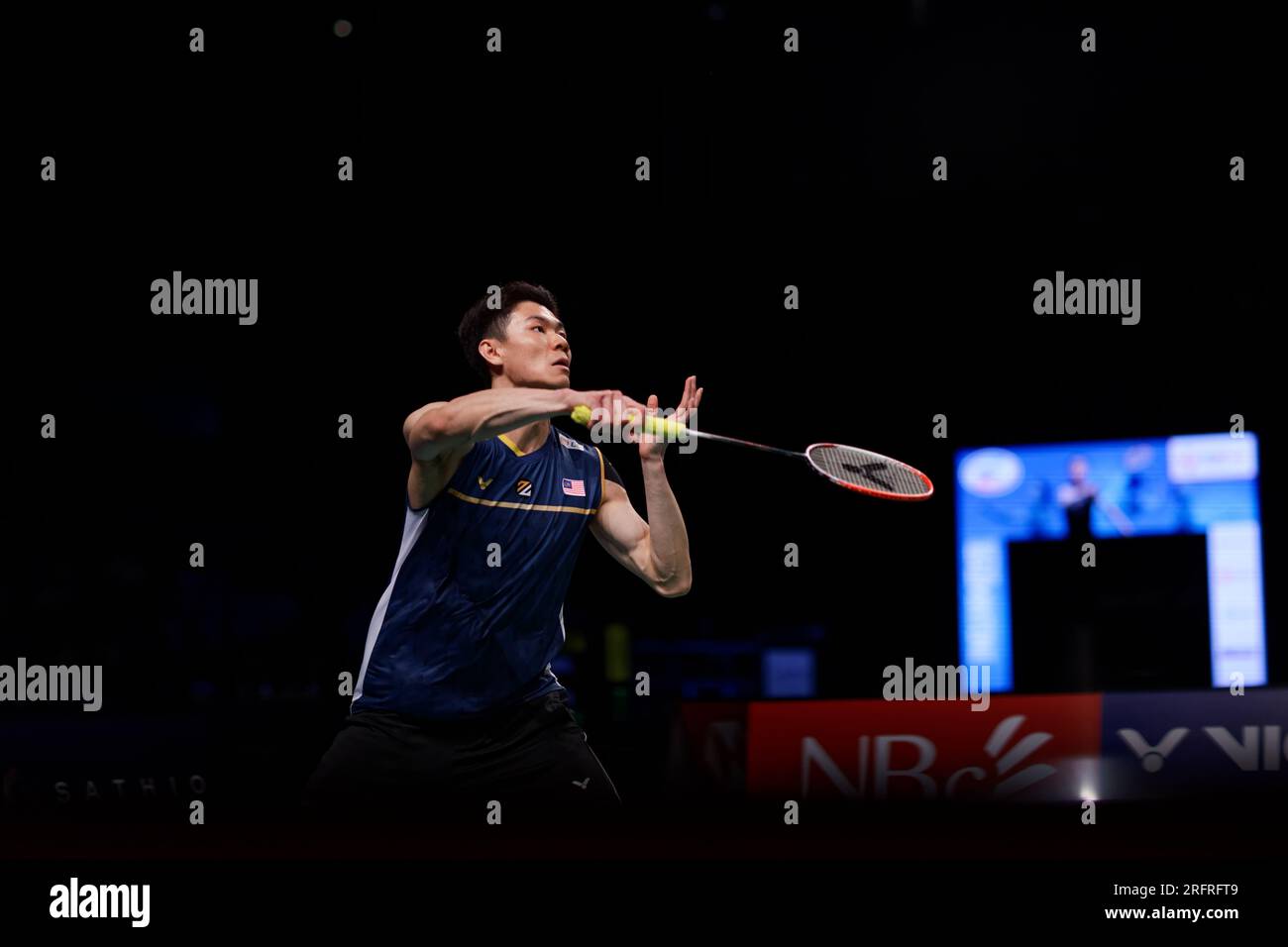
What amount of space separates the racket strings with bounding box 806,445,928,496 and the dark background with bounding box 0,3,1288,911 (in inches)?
72.4

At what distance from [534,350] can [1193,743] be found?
9.59 feet

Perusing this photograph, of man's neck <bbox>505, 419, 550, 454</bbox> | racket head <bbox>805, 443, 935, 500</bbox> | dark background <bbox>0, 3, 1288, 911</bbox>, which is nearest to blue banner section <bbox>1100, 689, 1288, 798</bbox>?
dark background <bbox>0, 3, 1288, 911</bbox>

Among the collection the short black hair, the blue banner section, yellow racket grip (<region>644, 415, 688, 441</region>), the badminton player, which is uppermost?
the short black hair

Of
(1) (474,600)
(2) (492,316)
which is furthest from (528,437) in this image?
(1) (474,600)

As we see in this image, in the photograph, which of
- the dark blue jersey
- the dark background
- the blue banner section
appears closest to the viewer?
the dark blue jersey

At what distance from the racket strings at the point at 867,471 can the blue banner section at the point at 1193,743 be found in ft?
5.35

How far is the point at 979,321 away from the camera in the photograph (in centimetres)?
927

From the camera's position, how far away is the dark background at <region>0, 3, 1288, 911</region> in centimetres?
668

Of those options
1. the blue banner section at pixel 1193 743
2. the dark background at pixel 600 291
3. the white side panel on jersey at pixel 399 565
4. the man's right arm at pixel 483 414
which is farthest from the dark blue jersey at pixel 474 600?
the blue banner section at pixel 1193 743

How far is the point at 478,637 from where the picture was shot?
3.94m

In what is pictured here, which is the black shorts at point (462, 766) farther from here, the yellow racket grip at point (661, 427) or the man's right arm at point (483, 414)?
the yellow racket grip at point (661, 427)

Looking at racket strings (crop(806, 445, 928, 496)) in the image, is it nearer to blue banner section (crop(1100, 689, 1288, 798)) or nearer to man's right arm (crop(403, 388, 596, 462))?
man's right arm (crop(403, 388, 596, 462))
